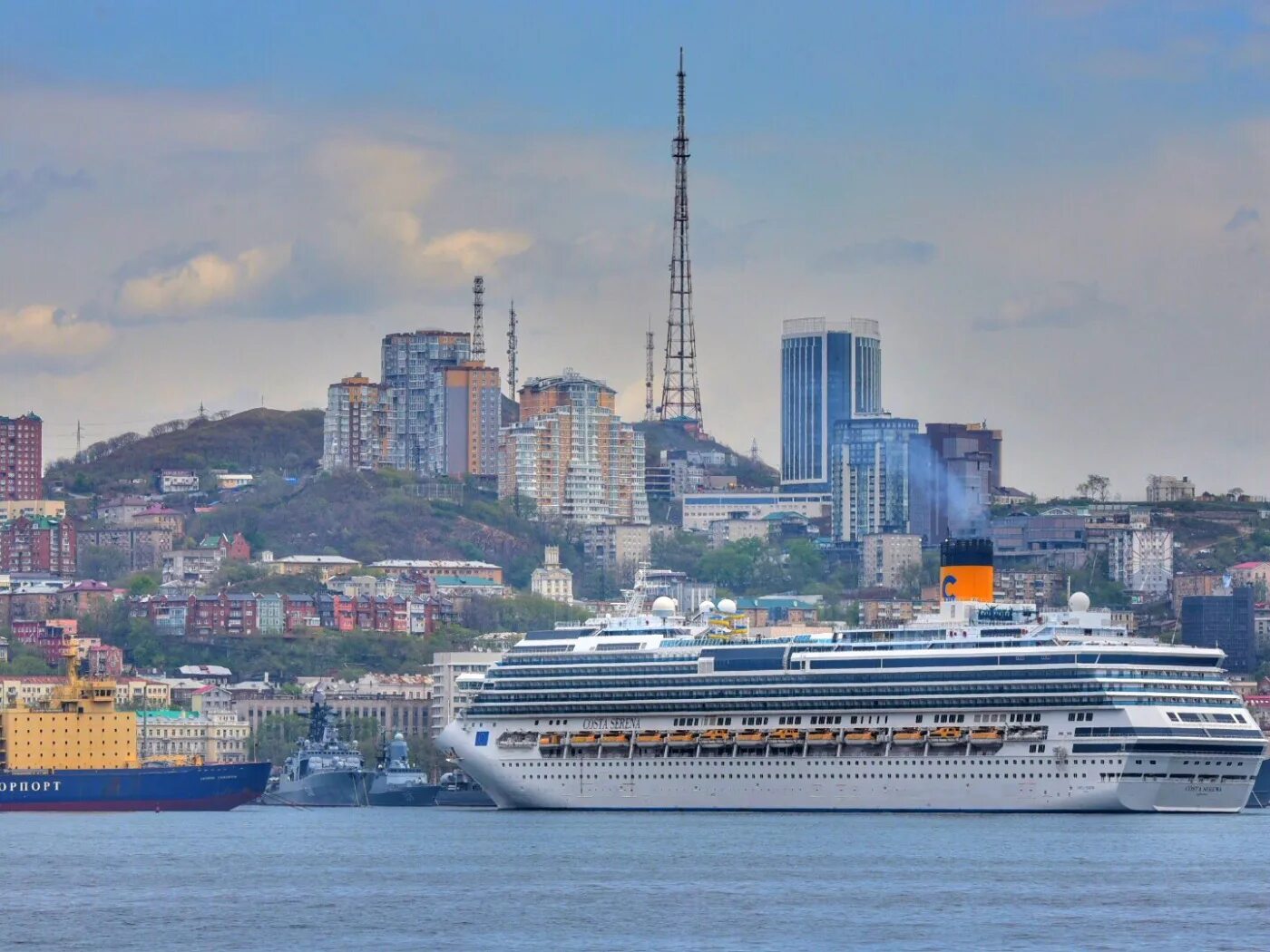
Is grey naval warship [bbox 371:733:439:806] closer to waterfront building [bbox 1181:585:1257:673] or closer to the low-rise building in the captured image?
the low-rise building

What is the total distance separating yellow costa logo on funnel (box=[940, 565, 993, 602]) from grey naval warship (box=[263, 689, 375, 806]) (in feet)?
106

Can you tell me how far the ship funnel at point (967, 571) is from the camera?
381 feet

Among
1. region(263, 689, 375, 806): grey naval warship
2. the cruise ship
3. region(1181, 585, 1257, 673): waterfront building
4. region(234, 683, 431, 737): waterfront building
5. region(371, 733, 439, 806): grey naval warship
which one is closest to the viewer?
the cruise ship

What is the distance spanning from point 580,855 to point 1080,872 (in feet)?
43.5

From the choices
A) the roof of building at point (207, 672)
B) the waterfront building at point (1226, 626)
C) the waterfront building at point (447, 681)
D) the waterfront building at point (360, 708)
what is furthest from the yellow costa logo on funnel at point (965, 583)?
A: the roof of building at point (207, 672)

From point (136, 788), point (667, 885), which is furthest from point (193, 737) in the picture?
point (667, 885)

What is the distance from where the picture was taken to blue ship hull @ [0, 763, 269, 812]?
119375 mm

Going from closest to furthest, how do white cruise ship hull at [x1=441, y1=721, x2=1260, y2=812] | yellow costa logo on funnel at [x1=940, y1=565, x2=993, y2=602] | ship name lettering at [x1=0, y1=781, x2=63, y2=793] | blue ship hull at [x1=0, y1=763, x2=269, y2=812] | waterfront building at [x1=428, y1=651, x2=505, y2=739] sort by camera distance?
1. white cruise ship hull at [x1=441, y1=721, x2=1260, y2=812]
2. yellow costa logo on funnel at [x1=940, y1=565, x2=993, y2=602]
3. ship name lettering at [x1=0, y1=781, x2=63, y2=793]
4. blue ship hull at [x1=0, y1=763, x2=269, y2=812]
5. waterfront building at [x1=428, y1=651, x2=505, y2=739]

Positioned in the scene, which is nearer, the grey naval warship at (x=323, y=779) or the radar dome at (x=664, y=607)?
the radar dome at (x=664, y=607)

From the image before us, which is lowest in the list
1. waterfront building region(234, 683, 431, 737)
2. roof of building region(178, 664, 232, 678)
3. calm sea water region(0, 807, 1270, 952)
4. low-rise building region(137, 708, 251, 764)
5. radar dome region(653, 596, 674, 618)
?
calm sea water region(0, 807, 1270, 952)

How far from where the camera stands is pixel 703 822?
101000 millimetres

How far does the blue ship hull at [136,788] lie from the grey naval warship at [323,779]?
1549cm

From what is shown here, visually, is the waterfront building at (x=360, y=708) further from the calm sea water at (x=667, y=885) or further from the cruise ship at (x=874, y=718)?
the calm sea water at (x=667, y=885)

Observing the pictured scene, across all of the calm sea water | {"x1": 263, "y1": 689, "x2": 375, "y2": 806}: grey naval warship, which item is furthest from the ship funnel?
{"x1": 263, "y1": 689, "x2": 375, "y2": 806}: grey naval warship
